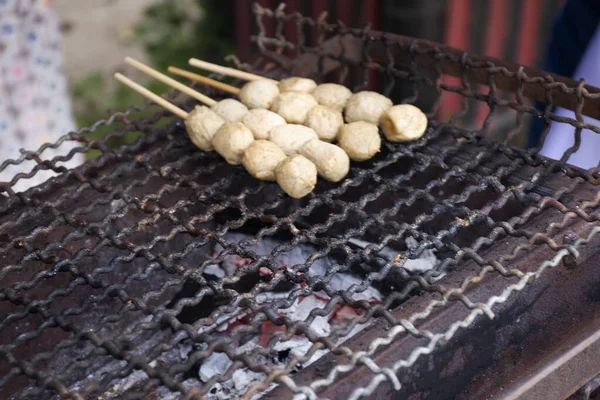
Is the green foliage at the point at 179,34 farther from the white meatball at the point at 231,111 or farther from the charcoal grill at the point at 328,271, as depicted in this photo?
the white meatball at the point at 231,111

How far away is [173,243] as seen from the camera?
266cm

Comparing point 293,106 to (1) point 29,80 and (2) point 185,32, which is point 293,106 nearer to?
(1) point 29,80

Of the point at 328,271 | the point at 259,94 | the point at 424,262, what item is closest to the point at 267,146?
the point at 259,94

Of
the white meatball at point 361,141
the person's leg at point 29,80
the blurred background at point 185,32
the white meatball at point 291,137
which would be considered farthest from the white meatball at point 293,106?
the blurred background at point 185,32

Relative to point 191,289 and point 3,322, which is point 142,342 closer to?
point 191,289

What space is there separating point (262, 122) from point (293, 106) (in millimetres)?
173

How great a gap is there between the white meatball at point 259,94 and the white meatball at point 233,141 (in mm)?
259

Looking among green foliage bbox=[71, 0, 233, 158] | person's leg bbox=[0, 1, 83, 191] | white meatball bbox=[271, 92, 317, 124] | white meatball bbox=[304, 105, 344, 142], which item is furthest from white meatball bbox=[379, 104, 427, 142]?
green foliage bbox=[71, 0, 233, 158]

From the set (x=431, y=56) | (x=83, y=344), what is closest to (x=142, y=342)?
(x=83, y=344)

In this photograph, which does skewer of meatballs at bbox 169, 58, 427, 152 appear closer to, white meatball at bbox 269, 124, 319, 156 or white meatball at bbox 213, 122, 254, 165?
white meatball at bbox 269, 124, 319, 156

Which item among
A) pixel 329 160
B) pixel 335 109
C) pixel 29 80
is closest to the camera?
pixel 329 160

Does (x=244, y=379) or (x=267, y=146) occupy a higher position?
(x=267, y=146)

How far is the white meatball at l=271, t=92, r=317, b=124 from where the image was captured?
2.71 meters

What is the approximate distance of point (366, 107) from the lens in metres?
2.69
